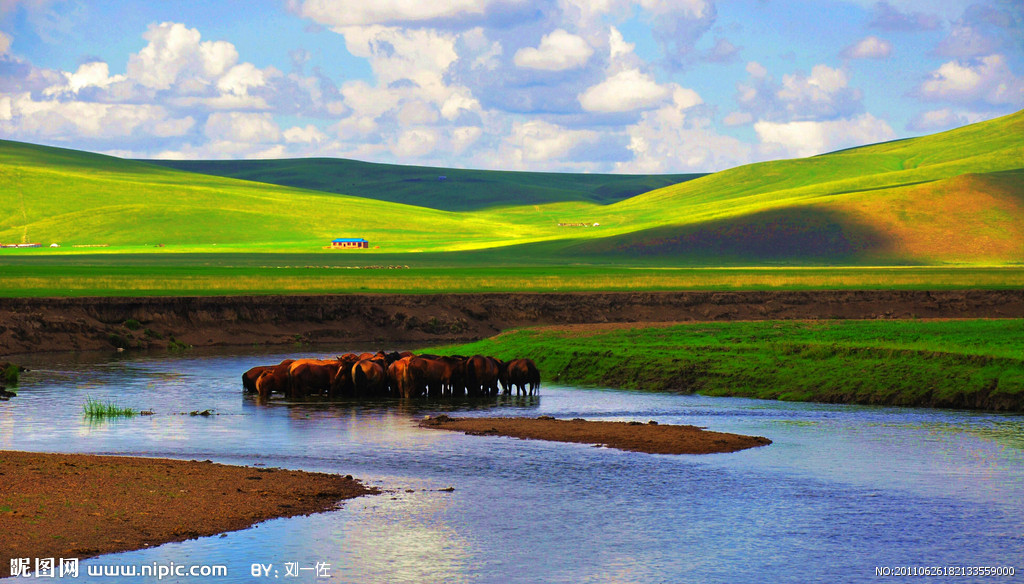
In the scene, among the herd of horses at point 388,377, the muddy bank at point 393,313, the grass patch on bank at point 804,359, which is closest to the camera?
the grass patch on bank at point 804,359

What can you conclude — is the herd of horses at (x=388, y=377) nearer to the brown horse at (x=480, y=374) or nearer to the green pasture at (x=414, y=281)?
the brown horse at (x=480, y=374)

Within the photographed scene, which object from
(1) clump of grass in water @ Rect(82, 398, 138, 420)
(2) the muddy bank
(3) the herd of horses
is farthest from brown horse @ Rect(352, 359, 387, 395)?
(2) the muddy bank

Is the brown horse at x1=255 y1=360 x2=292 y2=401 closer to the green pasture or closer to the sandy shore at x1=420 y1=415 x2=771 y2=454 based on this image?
the sandy shore at x1=420 y1=415 x2=771 y2=454

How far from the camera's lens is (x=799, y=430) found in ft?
95.7

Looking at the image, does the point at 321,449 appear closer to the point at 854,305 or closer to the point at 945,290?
the point at 854,305

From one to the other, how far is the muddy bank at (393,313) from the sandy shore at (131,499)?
33462 millimetres

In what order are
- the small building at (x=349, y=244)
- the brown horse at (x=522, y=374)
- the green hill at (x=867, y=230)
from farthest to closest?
the small building at (x=349, y=244) < the green hill at (x=867, y=230) < the brown horse at (x=522, y=374)

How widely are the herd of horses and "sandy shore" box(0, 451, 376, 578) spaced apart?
1371 centimetres

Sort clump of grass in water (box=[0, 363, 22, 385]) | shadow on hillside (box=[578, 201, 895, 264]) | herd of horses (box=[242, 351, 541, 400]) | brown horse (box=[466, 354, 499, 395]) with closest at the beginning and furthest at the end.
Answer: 1. herd of horses (box=[242, 351, 541, 400])
2. brown horse (box=[466, 354, 499, 395])
3. clump of grass in water (box=[0, 363, 22, 385])
4. shadow on hillside (box=[578, 201, 895, 264])

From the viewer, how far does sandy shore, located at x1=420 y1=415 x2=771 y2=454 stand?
26.4 metres

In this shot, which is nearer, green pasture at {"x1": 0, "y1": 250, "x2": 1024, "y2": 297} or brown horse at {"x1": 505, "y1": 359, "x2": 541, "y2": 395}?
brown horse at {"x1": 505, "y1": 359, "x2": 541, "y2": 395}

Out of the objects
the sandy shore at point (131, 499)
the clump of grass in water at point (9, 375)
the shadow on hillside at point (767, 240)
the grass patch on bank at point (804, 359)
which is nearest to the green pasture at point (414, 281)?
the clump of grass in water at point (9, 375)

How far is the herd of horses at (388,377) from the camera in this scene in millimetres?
37281

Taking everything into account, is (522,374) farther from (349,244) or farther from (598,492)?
(349,244)
